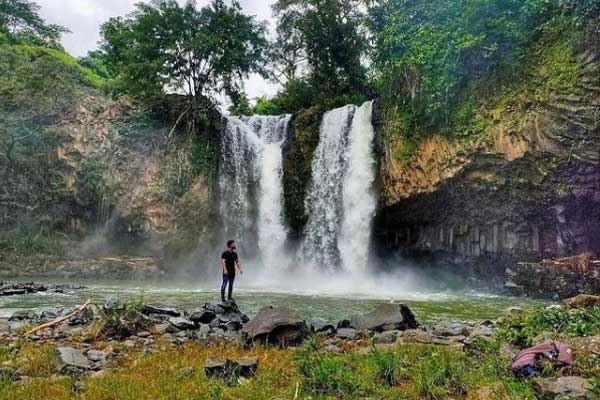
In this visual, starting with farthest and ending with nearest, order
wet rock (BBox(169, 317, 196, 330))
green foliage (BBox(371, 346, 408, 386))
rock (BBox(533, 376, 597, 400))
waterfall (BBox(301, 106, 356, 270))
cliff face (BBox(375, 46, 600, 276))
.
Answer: waterfall (BBox(301, 106, 356, 270)) < cliff face (BBox(375, 46, 600, 276)) < wet rock (BBox(169, 317, 196, 330)) < green foliage (BBox(371, 346, 408, 386)) < rock (BBox(533, 376, 597, 400))

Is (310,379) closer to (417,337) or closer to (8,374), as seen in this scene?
(417,337)

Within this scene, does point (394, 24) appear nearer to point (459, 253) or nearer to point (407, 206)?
point (407, 206)

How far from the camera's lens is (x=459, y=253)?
18.3m

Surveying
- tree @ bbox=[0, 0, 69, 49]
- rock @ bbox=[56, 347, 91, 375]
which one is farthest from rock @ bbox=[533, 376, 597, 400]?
tree @ bbox=[0, 0, 69, 49]

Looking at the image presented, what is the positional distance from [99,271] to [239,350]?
17339mm

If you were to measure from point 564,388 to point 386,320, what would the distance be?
14.0 ft

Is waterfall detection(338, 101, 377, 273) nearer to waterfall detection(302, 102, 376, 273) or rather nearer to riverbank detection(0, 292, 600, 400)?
waterfall detection(302, 102, 376, 273)

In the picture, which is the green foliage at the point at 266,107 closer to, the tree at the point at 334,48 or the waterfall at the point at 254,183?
the tree at the point at 334,48

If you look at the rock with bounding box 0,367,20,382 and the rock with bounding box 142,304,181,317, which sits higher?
the rock with bounding box 142,304,181,317

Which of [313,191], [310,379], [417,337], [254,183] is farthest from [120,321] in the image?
[254,183]

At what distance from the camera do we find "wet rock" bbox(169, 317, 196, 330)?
798 centimetres

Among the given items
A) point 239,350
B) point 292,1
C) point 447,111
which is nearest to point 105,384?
point 239,350

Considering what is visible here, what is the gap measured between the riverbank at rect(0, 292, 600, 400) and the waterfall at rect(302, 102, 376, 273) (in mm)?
12316

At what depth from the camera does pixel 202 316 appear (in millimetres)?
8773
